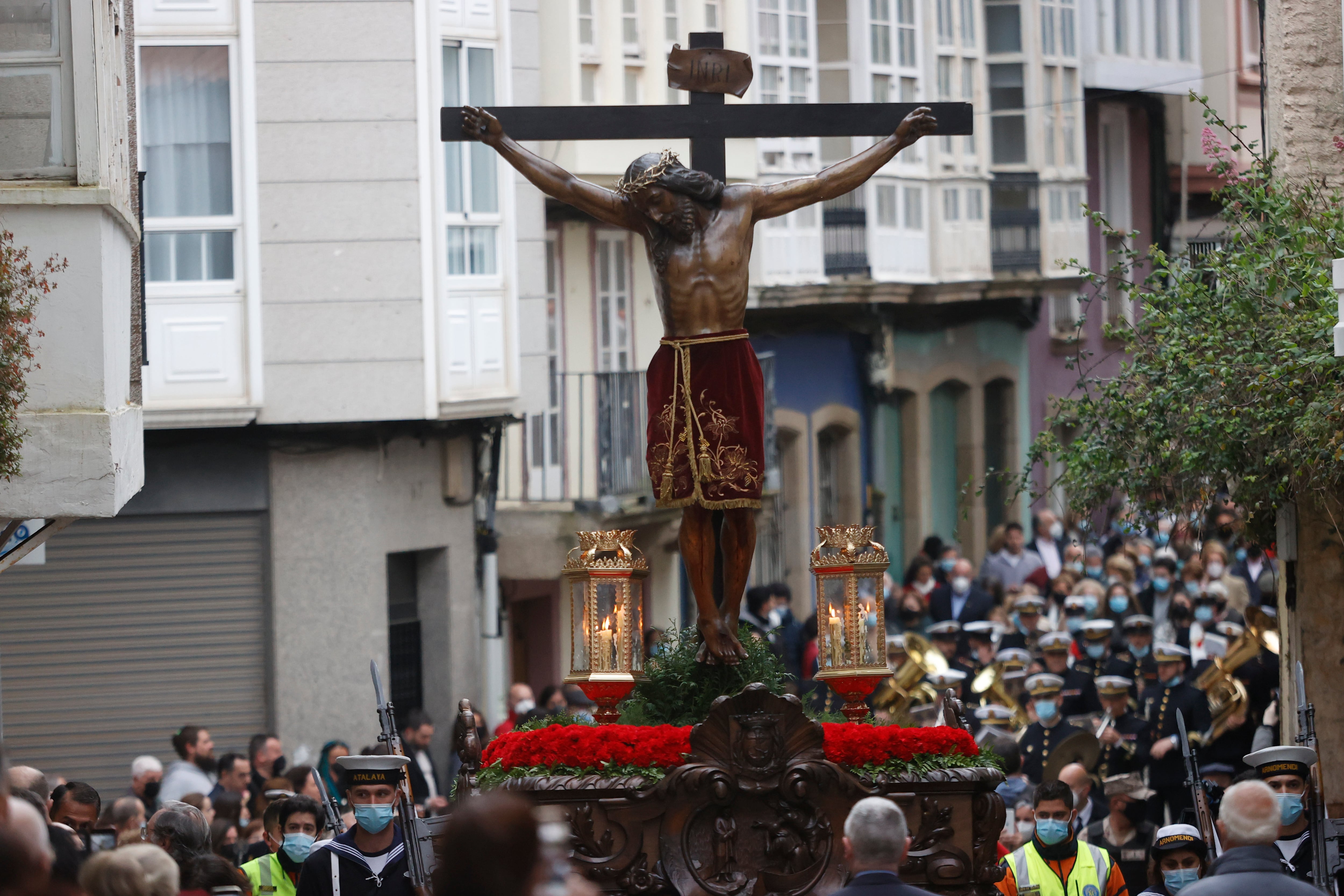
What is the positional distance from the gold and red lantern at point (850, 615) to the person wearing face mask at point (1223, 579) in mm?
10930

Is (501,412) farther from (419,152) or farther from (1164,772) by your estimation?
(1164,772)

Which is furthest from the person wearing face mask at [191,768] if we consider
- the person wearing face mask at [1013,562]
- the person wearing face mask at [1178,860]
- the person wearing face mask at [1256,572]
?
the person wearing face mask at [1013,562]

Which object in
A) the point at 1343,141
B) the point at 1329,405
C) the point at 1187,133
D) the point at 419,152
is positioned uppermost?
the point at 1187,133

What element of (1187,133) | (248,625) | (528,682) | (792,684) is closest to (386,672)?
(248,625)

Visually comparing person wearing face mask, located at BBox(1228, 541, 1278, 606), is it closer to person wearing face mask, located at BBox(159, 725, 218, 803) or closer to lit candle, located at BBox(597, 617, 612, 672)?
lit candle, located at BBox(597, 617, 612, 672)

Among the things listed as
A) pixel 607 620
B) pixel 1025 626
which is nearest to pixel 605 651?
pixel 607 620

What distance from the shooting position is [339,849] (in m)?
8.88

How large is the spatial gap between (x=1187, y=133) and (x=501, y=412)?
20.6m

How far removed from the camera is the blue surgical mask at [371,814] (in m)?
8.88

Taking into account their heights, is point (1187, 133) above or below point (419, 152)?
above

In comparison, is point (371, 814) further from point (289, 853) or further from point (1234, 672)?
point (1234, 672)

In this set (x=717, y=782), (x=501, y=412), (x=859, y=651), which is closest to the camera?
(x=717, y=782)

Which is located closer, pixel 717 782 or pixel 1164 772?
pixel 717 782

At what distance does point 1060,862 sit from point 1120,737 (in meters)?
4.18
